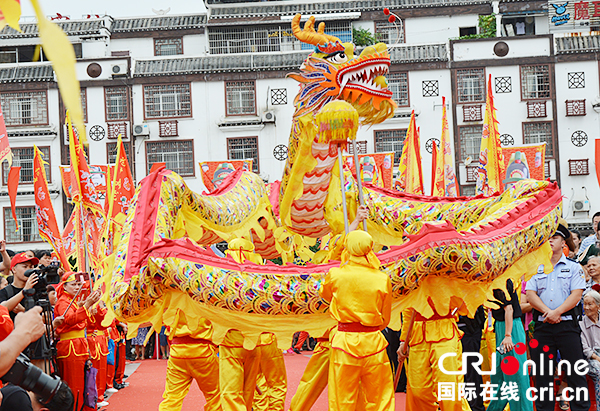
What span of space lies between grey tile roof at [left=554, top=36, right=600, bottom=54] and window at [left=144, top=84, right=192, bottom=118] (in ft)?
38.1

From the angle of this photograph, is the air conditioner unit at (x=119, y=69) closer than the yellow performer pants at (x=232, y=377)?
No

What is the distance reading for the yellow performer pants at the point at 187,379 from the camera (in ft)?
18.8

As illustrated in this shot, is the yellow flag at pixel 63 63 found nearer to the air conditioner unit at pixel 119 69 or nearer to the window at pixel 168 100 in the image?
the window at pixel 168 100

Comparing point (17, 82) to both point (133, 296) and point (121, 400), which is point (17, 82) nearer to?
point (121, 400)

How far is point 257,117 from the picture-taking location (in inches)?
928

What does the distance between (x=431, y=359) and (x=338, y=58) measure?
7.82 ft

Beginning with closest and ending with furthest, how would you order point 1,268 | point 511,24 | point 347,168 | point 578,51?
1. point 347,168
2. point 1,268
3. point 578,51
4. point 511,24

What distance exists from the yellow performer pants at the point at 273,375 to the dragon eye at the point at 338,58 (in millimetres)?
2301

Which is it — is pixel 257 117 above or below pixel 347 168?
above

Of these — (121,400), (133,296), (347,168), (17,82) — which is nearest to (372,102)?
(347,168)

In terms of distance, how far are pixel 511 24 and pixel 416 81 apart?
4.34 m

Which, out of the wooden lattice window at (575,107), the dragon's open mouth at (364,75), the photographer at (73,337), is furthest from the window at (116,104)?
the dragon's open mouth at (364,75)

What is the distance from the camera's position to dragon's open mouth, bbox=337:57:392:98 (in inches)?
224

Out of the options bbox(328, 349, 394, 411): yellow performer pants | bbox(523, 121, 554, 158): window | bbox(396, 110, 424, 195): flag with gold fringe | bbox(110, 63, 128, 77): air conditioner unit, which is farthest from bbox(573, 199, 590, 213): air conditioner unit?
bbox(328, 349, 394, 411): yellow performer pants
